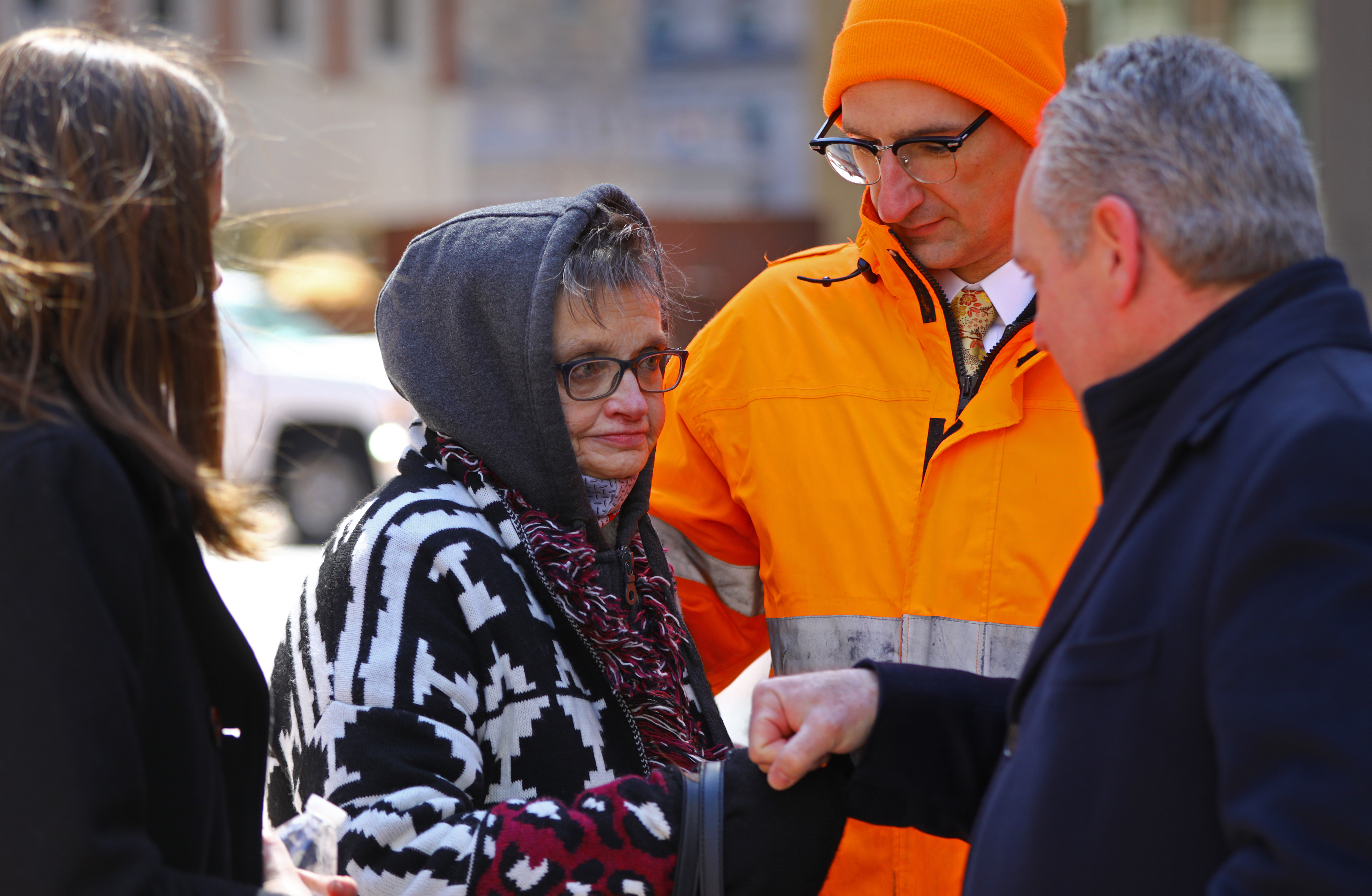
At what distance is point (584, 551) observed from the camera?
201 cm

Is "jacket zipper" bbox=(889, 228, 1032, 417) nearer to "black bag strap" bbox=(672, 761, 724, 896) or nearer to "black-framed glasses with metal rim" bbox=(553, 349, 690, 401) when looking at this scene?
"black-framed glasses with metal rim" bbox=(553, 349, 690, 401)

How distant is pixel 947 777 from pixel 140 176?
1300 millimetres

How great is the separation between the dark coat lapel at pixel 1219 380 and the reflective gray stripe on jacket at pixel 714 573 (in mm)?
1076

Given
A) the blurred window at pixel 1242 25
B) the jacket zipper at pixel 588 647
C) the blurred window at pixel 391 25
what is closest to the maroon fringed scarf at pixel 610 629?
the jacket zipper at pixel 588 647

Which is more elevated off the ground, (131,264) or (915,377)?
(131,264)

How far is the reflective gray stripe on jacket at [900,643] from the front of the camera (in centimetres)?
217

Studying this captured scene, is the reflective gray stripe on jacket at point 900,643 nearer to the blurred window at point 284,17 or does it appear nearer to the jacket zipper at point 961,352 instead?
the jacket zipper at point 961,352

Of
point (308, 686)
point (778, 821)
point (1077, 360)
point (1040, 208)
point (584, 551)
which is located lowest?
point (778, 821)

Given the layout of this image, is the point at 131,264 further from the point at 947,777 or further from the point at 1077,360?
the point at 947,777

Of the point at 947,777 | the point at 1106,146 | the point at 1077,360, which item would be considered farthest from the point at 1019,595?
the point at 1106,146

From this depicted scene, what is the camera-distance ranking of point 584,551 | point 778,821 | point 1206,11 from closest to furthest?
point 778,821, point 584,551, point 1206,11

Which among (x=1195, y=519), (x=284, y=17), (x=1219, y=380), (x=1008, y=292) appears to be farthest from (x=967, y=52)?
(x=284, y=17)

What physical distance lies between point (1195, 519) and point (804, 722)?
2.20ft

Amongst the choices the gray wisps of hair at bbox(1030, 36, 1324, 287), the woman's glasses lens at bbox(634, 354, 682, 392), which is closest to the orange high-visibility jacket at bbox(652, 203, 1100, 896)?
the woman's glasses lens at bbox(634, 354, 682, 392)
